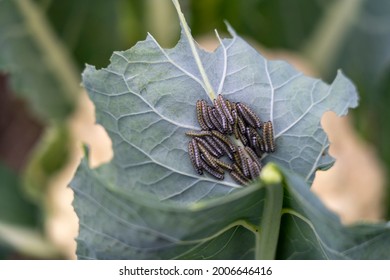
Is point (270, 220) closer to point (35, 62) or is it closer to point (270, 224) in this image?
point (270, 224)

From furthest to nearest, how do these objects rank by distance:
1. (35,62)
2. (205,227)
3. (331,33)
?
(331,33), (35,62), (205,227)

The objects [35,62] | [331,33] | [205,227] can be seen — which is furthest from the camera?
[331,33]

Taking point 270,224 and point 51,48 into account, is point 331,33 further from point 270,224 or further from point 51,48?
point 270,224

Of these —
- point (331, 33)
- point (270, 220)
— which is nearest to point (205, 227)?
point (270, 220)

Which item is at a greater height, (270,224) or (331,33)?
(331,33)

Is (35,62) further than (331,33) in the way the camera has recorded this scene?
No

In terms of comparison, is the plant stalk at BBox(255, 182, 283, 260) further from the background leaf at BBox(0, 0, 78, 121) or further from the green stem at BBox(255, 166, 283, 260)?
the background leaf at BBox(0, 0, 78, 121)

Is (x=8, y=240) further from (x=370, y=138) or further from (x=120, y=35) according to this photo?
(x=370, y=138)
